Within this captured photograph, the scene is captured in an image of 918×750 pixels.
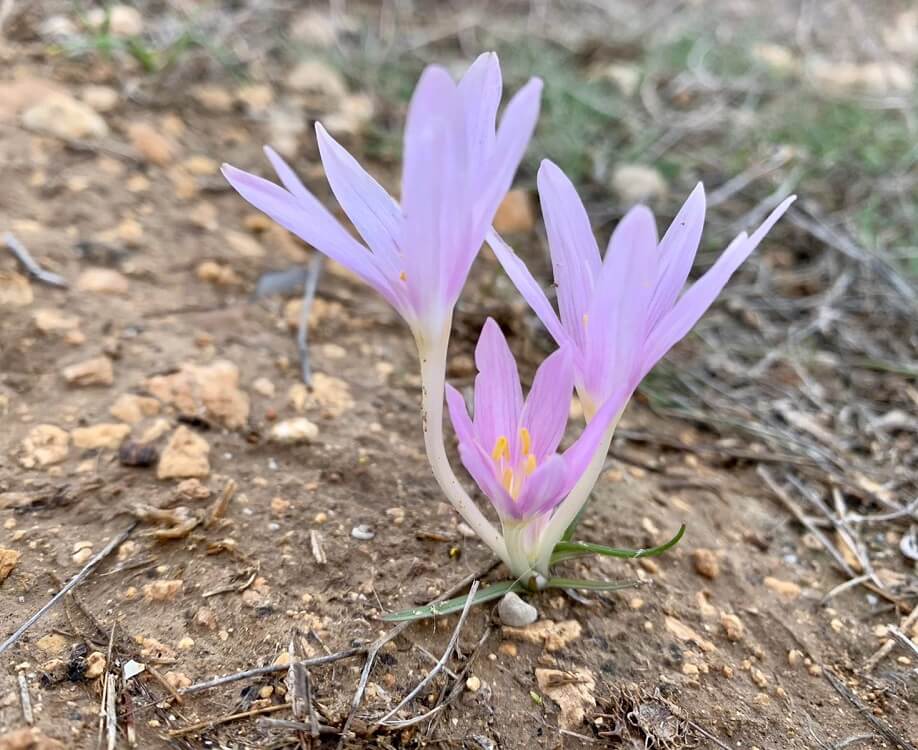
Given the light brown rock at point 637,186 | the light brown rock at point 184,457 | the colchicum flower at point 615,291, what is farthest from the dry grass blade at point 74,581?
the light brown rock at point 637,186

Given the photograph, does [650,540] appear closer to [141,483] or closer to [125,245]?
[141,483]

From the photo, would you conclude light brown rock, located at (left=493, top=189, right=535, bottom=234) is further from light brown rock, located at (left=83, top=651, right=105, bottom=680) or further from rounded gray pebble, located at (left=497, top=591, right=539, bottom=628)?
light brown rock, located at (left=83, top=651, right=105, bottom=680)

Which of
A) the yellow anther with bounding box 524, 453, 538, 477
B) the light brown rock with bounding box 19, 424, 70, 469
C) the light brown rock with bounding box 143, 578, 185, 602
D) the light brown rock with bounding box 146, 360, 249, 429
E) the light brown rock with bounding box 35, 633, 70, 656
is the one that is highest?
the yellow anther with bounding box 524, 453, 538, 477

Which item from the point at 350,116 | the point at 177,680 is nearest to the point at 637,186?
the point at 350,116

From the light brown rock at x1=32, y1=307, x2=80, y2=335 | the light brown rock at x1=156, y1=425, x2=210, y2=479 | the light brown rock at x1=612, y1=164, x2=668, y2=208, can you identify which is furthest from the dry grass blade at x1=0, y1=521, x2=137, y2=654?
the light brown rock at x1=612, y1=164, x2=668, y2=208

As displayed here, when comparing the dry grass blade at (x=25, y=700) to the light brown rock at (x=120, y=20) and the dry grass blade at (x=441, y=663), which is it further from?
the light brown rock at (x=120, y=20)

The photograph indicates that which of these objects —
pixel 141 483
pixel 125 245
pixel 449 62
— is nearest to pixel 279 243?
pixel 125 245
